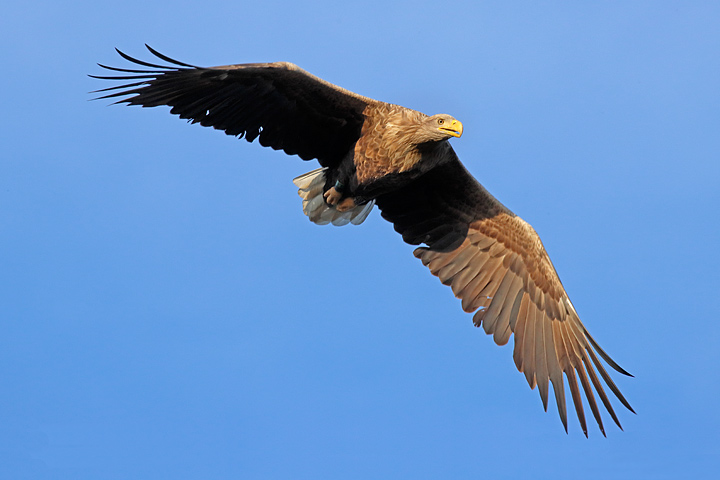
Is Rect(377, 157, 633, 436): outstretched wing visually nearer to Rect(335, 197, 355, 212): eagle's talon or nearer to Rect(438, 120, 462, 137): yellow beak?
Rect(335, 197, 355, 212): eagle's talon

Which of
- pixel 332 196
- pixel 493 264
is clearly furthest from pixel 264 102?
pixel 493 264

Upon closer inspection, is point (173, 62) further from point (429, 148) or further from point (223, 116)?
point (429, 148)

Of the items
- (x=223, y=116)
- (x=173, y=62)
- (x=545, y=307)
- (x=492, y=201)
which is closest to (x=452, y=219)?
(x=492, y=201)

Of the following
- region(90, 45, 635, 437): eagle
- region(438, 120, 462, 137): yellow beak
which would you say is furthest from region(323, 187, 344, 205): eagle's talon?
region(438, 120, 462, 137): yellow beak

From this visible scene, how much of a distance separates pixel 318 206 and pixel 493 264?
1790 millimetres

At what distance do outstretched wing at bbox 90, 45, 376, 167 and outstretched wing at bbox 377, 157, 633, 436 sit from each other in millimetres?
1065

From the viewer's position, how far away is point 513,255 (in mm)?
8203

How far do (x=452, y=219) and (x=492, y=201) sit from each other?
0.42 metres

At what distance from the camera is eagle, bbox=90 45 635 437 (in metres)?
6.75

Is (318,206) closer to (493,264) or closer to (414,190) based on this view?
(414,190)

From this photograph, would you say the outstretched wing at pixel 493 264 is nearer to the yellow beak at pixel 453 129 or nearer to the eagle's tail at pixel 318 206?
the eagle's tail at pixel 318 206

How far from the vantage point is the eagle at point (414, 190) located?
6.75 metres

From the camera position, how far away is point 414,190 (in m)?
8.04

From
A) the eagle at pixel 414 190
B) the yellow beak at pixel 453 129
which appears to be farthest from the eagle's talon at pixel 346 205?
the yellow beak at pixel 453 129
